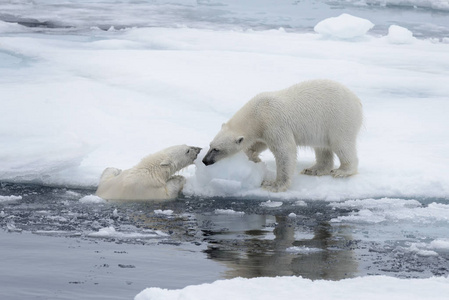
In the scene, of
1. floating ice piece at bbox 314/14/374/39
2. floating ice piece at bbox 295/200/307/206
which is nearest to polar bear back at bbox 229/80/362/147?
floating ice piece at bbox 295/200/307/206

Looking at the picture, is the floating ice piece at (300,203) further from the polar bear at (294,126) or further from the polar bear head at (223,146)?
the polar bear head at (223,146)

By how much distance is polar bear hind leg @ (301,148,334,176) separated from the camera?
6.96 m

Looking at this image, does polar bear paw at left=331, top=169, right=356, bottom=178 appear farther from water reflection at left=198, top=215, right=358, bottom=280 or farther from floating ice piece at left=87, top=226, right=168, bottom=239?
floating ice piece at left=87, top=226, right=168, bottom=239

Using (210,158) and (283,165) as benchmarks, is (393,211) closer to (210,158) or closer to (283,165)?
(283,165)

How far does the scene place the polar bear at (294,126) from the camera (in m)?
6.58

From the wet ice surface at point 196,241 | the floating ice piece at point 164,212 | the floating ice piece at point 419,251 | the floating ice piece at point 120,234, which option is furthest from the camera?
Answer: the floating ice piece at point 164,212

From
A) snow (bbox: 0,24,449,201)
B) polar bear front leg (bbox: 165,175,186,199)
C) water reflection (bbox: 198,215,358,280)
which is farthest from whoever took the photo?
snow (bbox: 0,24,449,201)

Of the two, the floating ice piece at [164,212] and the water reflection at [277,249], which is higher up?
the water reflection at [277,249]

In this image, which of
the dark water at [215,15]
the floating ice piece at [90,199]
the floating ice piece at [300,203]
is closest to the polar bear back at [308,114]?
the floating ice piece at [300,203]

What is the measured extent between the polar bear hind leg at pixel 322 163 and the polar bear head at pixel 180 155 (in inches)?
40.7

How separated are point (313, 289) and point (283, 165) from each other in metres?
2.83

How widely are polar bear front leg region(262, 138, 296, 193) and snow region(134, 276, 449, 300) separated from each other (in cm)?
255

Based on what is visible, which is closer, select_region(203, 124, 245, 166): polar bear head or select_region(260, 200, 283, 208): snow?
select_region(260, 200, 283, 208): snow

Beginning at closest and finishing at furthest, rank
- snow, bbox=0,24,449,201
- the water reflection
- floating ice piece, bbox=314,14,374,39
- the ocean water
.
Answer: the water reflection
the ocean water
snow, bbox=0,24,449,201
floating ice piece, bbox=314,14,374,39
